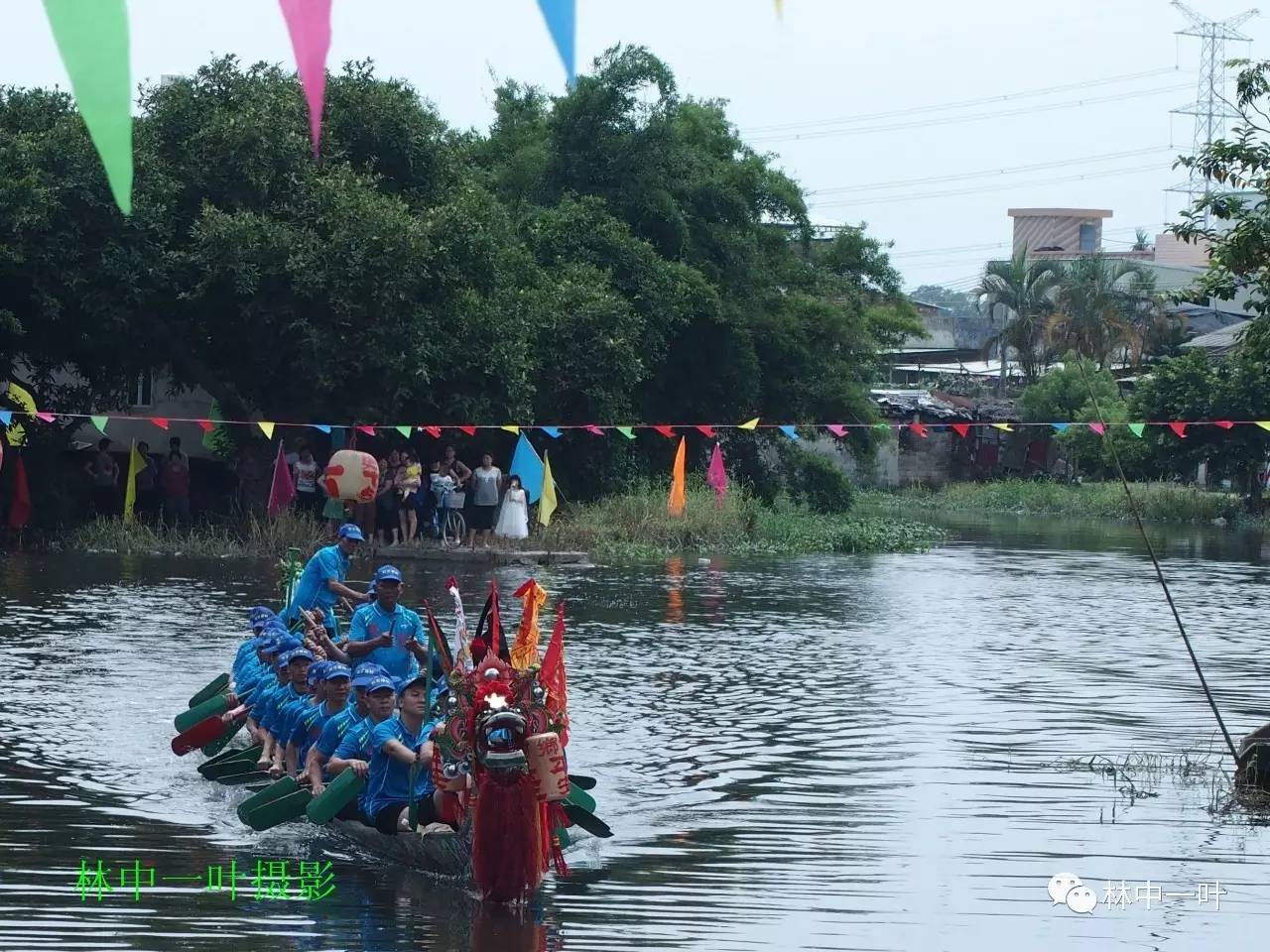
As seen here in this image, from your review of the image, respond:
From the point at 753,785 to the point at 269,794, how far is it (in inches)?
144

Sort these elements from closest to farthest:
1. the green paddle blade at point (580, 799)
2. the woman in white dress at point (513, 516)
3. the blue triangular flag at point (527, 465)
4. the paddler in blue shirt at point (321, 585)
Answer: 1. the green paddle blade at point (580, 799)
2. the paddler in blue shirt at point (321, 585)
3. the blue triangular flag at point (527, 465)
4. the woman in white dress at point (513, 516)

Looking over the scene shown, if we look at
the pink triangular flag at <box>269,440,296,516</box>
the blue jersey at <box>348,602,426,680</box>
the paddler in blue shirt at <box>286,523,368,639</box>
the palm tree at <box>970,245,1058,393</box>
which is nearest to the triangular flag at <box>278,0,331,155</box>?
the blue jersey at <box>348,602,426,680</box>

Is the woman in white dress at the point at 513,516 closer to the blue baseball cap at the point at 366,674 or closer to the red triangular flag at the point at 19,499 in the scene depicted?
the red triangular flag at the point at 19,499

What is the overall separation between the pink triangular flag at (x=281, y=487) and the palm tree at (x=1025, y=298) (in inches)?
1479

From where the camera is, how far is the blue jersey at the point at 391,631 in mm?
12266

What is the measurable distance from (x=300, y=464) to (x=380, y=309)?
10.5 ft

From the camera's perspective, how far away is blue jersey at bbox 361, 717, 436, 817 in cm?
993

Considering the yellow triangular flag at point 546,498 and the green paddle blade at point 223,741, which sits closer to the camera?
the green paddle blade at point 223,741

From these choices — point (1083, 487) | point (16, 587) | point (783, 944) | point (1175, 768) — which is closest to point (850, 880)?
point (783, 944)

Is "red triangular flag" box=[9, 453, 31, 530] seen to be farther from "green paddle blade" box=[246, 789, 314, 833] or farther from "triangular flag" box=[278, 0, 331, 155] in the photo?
"triangular flag" box=[278, 0, 331, 155]

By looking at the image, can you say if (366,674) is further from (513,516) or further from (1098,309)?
(1098,309)

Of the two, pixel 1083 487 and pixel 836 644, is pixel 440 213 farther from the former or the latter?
pixel 1083 487


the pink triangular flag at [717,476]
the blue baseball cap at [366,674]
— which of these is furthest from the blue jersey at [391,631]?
the pink triangular flag at [717,476]

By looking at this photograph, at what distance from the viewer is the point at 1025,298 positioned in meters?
60.1
